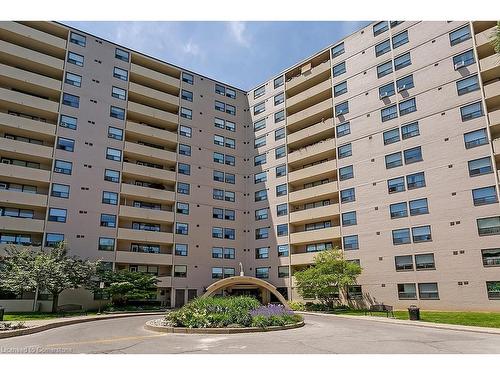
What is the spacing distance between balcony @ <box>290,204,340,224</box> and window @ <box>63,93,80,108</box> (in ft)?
91.5

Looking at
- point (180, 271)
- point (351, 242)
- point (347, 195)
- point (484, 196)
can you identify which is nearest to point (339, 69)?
point (347, 195)

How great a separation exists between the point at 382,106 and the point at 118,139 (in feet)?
98.5

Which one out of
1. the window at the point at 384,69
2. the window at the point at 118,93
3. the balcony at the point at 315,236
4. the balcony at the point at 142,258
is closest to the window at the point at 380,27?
the window at the point at 384,69

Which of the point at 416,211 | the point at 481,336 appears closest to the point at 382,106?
the point at 416,211

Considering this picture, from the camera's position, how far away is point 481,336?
18719 millimetres

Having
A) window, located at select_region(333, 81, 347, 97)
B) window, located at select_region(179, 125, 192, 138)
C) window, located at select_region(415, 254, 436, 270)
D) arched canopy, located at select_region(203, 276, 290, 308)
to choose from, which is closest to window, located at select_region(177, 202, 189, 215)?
window, located at select_region(179, 125, 192, 138)

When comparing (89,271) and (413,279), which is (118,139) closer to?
(89,271)

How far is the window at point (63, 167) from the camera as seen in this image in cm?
4078

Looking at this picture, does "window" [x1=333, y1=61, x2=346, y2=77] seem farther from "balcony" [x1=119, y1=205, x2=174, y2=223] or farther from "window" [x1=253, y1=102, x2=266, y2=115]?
"balcony" [x1=119, y1=205, x2=174, y2=223]

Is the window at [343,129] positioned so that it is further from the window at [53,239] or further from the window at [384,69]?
the window at [53,239]

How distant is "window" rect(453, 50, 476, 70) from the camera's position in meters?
35.3

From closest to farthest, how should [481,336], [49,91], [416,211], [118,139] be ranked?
[481,336] → [416,211] → [49,91] → [118,139]

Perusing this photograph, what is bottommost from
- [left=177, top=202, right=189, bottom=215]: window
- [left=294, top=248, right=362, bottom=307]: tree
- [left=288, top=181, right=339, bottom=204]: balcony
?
[left=294, top=248, right=362, bottom=307]: tree

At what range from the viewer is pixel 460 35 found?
36.6 m
